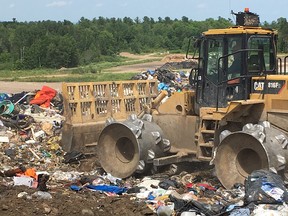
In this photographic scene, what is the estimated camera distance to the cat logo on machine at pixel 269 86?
374 inches

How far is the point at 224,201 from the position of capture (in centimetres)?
838

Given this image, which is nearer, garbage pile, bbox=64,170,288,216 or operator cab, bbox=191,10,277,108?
garbage pile, bbox=64,170,288,216

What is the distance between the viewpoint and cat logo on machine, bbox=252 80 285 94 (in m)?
9.49

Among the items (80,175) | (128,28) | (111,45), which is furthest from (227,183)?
(128,28)

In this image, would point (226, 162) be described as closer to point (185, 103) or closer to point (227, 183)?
point (227, 183)

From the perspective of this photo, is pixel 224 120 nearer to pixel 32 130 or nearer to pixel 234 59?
pixel 234 59

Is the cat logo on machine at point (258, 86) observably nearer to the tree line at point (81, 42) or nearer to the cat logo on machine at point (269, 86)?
the cat logo on machine at point (269, 86)

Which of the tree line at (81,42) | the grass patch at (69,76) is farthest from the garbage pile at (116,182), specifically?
the tree line at (81,42)

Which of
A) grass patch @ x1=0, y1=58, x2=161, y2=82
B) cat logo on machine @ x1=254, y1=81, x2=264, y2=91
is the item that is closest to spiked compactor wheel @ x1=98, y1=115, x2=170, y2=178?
cat logo on machine @ x1=254, y1=81, x2=264, y2=91

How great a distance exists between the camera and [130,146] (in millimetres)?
10867

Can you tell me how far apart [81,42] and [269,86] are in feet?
250

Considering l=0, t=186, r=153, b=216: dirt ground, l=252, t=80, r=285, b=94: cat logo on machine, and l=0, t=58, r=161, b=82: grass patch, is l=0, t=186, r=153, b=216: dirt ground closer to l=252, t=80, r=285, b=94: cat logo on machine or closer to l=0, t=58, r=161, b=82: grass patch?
l=252, t=80, r=285, b=94: cat logo on machine

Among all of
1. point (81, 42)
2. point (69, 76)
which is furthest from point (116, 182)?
point (81, 42)

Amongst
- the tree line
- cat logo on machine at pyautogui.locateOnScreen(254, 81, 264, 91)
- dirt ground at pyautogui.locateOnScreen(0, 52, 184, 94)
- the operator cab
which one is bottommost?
dirt ground at pyautogui.locateOnScreen(0, 52, 184, 94)
